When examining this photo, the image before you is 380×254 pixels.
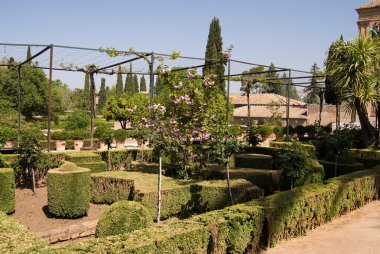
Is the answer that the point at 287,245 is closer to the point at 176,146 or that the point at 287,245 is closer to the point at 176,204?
the point at 176,204

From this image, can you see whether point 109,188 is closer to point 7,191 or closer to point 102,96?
point 7,191

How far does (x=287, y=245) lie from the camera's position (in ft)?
22.2

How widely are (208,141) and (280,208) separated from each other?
3033 mm

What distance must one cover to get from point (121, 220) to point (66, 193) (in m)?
3.65

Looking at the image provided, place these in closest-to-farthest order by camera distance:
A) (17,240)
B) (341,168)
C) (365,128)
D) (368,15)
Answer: (17,240)
(341,168)
(365,128)
(368,15)

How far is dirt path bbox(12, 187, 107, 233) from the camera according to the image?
342 inches

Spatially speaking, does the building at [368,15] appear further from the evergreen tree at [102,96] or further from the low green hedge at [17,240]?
the evergreen tree at [102,96]

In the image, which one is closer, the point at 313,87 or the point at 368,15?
the point at 313,87

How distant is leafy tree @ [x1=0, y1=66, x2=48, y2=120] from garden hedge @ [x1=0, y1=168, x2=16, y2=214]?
85.3 feet

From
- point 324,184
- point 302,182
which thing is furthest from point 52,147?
point 324,184

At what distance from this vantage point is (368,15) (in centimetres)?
3516

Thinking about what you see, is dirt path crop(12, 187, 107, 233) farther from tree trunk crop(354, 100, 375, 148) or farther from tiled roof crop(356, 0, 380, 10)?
tiled roof crop(356, 0, 380, 10)

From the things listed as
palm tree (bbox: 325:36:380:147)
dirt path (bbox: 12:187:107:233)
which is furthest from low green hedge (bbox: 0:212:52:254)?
palm tree (bbox: 325:36:380:147)

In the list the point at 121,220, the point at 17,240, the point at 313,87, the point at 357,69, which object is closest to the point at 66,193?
the point at 121,220
